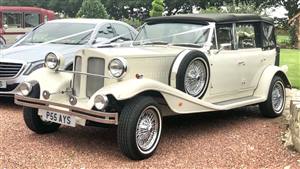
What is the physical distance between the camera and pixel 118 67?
5867 mm

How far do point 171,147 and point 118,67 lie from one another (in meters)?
1.30

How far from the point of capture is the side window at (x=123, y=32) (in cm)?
1059

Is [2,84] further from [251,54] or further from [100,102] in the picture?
[251,54]

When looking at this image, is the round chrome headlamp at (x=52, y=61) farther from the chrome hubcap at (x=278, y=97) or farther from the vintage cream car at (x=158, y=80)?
the chrome hubcap at (x=278, y=97)

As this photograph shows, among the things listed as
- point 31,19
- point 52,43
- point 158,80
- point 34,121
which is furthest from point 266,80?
point 31,19

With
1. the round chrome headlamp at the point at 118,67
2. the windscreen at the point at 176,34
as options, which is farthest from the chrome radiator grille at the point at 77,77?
the windscreen at the point at 176,34

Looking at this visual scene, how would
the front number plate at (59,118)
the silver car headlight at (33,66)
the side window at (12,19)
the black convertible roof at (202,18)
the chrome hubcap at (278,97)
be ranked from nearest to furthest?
1. the front number plate at (59,118)
2. the black convertible roof at (202,18)
3. the chrome hubcap at (278,97)
4. the silver car headlight at (33,66)
5. the side window at (12,19)

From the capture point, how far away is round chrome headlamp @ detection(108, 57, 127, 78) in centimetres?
582

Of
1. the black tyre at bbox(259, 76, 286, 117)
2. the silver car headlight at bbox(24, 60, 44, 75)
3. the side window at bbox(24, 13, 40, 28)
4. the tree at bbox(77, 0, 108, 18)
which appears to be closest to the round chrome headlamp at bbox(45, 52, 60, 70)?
the silver car headlight at bbox(24, 60, 44, 75)

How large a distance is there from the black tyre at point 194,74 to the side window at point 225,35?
819mm

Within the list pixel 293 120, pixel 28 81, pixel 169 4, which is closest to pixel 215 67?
pixel 293 120

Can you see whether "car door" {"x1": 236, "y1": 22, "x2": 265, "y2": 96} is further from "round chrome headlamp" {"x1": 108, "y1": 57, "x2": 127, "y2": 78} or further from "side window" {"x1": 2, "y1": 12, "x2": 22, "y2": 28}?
"side window" {"x1": 2, "y1": 12, "x2": 22, "y2": 28}

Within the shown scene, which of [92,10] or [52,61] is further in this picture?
[92,10]

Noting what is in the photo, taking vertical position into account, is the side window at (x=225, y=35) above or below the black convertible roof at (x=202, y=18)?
below
